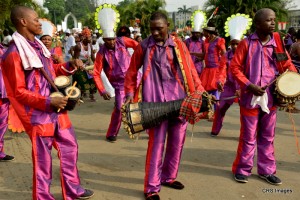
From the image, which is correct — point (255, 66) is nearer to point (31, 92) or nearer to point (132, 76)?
point (132, 76)

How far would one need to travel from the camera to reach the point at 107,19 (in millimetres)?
5695

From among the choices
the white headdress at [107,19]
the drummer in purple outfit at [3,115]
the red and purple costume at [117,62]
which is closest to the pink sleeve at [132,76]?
the red and purple costume at [117,62]

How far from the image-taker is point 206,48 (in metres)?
7.11

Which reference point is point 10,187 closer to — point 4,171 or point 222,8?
point 4,171

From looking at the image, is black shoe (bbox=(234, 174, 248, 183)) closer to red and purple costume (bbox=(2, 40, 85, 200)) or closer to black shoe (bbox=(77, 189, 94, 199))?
black shoe (bbox=(77, 189, 94, 199))

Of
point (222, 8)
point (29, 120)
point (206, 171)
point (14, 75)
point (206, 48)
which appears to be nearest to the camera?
point (14, 75)

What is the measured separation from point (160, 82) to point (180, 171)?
1495 mm

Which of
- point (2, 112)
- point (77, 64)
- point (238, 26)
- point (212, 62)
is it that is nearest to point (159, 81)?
point (77, 64)

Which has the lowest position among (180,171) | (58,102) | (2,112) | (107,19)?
(180,171)

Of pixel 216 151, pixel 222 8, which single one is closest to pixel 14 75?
pixel 216 151

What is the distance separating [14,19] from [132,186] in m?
2.31

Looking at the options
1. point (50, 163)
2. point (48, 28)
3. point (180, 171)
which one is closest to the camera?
point (50, 163)

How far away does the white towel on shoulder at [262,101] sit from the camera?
3788 mm

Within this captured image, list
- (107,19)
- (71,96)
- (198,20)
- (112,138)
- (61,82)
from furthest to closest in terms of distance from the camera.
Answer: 1. (198,20)
2. (112,138)
3. (107,19)
4. (61,82)
5. (71,96)
